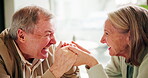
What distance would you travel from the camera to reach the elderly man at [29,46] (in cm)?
136

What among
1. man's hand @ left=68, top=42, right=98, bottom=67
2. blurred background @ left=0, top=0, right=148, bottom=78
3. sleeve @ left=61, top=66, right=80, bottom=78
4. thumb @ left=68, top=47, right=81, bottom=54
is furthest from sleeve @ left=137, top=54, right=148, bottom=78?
blurred background @ left=0, top=0, right=148, bottom=78

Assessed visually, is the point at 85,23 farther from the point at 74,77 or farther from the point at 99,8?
the point at 74,77

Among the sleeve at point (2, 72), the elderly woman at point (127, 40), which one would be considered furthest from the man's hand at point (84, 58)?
the sleeve at point (2, 72)

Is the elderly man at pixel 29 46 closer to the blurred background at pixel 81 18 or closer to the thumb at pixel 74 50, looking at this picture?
the thumb at pixel 74 50

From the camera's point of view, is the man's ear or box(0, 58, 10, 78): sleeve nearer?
box(0, 58, 10, 78): sleeve

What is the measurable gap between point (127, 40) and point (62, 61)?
45 centimetres

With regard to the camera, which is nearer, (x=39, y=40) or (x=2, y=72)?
(x=2, y=72)

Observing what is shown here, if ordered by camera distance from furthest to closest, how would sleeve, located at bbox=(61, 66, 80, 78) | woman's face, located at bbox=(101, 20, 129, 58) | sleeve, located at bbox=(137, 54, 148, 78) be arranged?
1. sleeve, located at bbox=(61, 66, 80, 78)
2. woman's face, located at bbox=(101, 20, 129, 58)
3. sleeve, located at bbox=(137, 54, 148, 78)

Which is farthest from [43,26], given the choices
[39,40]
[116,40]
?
[116,40]

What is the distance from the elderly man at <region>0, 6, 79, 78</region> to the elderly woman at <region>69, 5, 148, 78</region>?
120 mm

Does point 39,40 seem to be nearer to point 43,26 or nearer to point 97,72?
point 43,26

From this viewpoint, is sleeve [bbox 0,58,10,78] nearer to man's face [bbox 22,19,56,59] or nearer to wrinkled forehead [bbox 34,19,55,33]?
man's face [bbox 22,19,56,59]

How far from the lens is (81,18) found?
2834 millimetres

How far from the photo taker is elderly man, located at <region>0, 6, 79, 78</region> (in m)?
1.36
